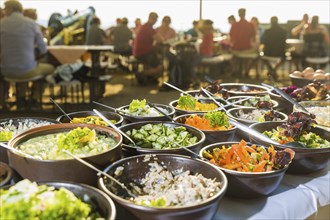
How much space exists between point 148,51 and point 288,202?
6.00 m

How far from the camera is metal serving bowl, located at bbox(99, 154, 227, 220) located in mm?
872

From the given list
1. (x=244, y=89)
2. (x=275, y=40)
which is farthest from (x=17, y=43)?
(x=275, y=40)

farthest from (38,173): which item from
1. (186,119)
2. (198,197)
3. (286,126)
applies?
(286,126)

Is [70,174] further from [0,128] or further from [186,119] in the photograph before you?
[186,119]

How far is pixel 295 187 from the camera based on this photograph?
4.24ft

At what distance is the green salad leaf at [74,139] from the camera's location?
112 centimetres

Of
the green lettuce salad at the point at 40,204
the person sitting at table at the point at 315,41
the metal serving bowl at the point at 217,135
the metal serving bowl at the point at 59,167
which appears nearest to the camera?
the green lettuce salad at the point at 40,204

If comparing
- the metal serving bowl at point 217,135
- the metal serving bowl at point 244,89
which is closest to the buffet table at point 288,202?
the metal serving bowl at point 217,135

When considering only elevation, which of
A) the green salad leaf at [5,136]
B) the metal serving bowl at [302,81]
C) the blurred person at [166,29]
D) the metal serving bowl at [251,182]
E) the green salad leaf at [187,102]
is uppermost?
the blurred person at [166,29]

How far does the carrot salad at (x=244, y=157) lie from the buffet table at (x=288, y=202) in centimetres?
10

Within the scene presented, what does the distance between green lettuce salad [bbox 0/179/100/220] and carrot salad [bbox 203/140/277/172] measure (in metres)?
0.50

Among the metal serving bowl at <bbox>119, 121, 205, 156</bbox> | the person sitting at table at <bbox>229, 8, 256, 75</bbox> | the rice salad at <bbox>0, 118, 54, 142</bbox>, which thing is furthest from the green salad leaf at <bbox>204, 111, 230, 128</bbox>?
the person sitting at table at <bbox>229, 8, 256, 75</bbox>

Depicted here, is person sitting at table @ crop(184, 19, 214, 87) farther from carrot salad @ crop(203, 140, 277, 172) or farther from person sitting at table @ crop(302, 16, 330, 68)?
carrot salad @ crop(203, 140, 277, 172)

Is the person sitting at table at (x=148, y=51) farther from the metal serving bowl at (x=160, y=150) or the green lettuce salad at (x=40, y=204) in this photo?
the green lettuce salad at (x=40, y=204)
